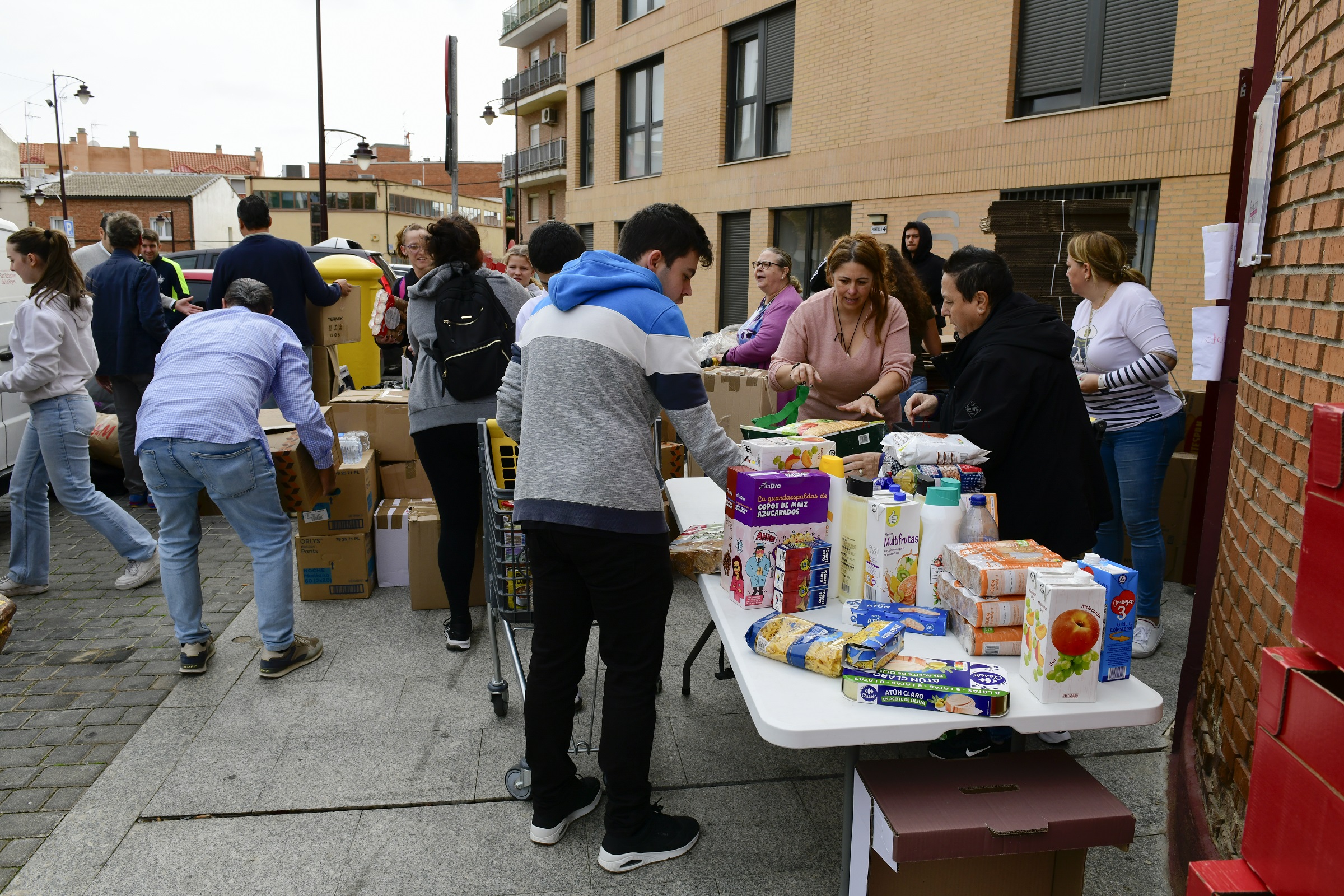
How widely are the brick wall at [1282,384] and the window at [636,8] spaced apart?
1926cm

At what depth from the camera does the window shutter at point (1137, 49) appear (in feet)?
30.4

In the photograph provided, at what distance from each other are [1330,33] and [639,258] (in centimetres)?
179

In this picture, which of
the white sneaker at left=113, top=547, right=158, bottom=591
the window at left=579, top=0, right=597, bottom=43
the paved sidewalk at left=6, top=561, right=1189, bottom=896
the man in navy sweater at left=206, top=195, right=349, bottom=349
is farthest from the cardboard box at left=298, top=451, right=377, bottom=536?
the window at left=579, top=0, right=597, bottom=43

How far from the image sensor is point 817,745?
1.93 meters

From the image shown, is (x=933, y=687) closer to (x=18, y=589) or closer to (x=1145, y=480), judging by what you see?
(x=1145, y=480)

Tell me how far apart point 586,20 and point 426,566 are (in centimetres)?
2162

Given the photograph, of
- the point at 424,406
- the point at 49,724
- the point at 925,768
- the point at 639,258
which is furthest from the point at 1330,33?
the point at 49,724

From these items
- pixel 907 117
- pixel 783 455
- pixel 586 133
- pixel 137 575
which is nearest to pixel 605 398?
pixel 783 455

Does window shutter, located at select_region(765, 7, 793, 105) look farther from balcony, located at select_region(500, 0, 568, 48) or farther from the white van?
balcony, located at select_region(500, 0, 568, 48)

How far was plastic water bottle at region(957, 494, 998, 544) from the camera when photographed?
2480 millimetres

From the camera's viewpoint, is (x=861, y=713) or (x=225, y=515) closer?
(x=861, y=713)

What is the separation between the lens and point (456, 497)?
4266 mm

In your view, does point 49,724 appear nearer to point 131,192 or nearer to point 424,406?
point 424,406

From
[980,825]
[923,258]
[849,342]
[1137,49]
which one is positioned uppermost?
[1137,49]
